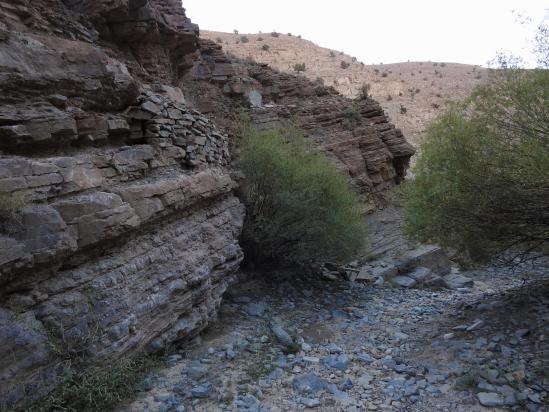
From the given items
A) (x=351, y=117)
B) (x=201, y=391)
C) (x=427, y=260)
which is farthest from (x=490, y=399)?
(x=351, y=117)

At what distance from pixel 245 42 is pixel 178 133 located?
30961 millimetres

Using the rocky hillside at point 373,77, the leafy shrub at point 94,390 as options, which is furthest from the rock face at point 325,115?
the leafy shrub at point 94,390

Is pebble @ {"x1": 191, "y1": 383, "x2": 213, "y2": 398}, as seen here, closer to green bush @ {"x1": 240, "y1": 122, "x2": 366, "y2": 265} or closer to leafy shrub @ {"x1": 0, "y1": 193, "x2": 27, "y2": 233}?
leafy shrub @ {"x1": 0, "y1": 193, "x2": 27, "y2": 233}

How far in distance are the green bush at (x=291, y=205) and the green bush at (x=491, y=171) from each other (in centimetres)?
259

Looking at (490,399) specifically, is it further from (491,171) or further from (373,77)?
(373,77)

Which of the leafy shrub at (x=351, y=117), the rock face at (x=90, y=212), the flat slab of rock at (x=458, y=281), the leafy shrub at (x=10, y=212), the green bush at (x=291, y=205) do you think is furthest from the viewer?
the leafy shrub at (x=351, y=117)

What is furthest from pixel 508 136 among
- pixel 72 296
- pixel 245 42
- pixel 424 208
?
pixel 245 42

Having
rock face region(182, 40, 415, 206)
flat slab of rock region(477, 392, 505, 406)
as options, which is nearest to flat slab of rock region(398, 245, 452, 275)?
rock face region(182, 40, 415, 206)

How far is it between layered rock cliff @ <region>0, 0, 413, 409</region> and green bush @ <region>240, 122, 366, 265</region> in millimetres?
1047

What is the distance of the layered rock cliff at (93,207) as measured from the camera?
4105 mm

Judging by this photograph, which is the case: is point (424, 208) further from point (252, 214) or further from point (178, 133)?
point (178, 133)

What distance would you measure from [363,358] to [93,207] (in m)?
4.62

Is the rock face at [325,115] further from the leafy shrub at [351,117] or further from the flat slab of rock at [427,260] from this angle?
the flat slab of rock at [427,260]

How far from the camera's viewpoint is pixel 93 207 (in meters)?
4.89
